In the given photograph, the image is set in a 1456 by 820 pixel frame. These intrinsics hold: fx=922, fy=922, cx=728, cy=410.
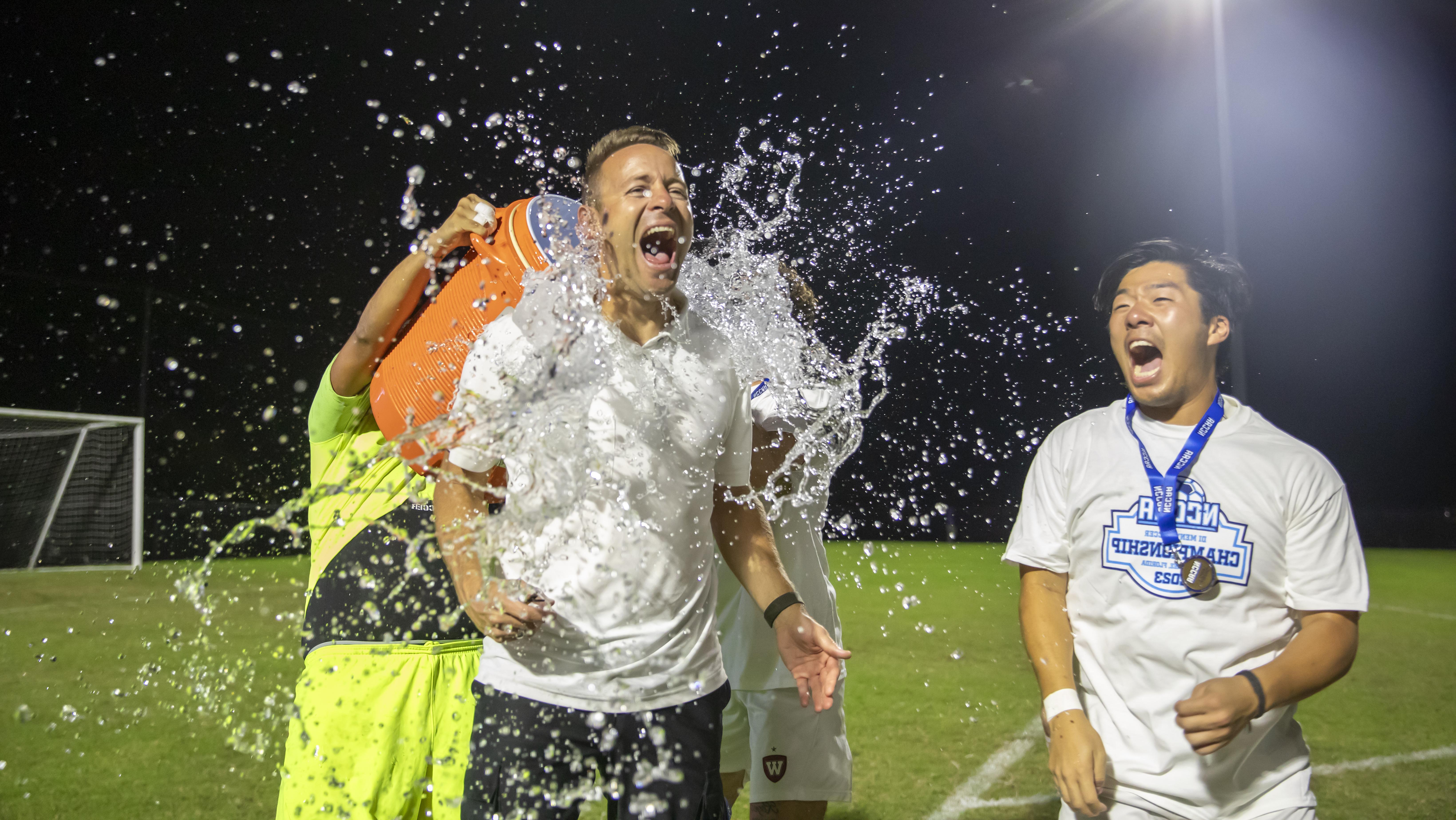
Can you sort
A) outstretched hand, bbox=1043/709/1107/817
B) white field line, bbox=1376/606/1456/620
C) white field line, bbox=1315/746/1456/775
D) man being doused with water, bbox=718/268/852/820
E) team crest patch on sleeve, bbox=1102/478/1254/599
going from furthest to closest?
white field line, bbox=1376/606/1456/620
white field line, bbox=1315/746/1456/775
man being doused with water, bbox=718/268/852/820
team crest patch on sleeve, bbox=1102/478/1254/599
outstretched hand, bbox=1043/709/1107/817

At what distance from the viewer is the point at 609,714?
60.6 inches

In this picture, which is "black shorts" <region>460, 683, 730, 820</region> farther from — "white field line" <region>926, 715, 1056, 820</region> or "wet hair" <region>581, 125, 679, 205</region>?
"white field line" <region>926, 715, 1056, 820</region>

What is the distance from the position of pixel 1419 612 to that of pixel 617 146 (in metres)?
10.5

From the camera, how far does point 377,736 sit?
1.94 meters

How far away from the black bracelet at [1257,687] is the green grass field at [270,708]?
2064 millimetres

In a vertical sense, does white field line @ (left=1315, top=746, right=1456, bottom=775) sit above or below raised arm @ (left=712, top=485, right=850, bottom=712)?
below

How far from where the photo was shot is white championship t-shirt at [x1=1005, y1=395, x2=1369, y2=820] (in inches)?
67.5

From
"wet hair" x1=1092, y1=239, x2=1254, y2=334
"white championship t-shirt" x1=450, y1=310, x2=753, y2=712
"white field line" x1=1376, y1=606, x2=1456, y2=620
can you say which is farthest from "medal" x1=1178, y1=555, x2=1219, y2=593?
"white field line" x1=1376, y1=606, x2=1456, y2=620

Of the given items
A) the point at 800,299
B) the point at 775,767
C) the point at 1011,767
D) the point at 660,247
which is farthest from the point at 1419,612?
the point at 660,247

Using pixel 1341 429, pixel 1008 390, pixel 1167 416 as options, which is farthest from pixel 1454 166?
pixel 1167 416

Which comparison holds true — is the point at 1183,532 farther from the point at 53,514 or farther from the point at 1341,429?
the point at 1341,429

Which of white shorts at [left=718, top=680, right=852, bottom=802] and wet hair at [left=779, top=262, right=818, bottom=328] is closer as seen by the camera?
white shorts at [left=718, top=680, right=852, bottom=802]

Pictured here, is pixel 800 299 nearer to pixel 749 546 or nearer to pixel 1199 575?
pixel 749 546

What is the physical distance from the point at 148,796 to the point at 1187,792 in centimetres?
353
